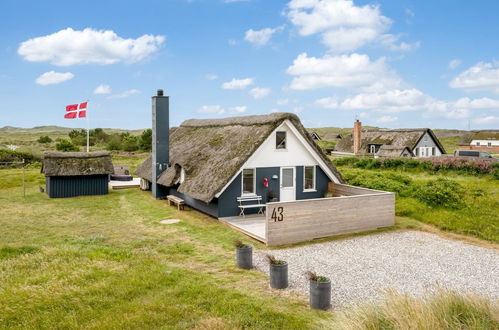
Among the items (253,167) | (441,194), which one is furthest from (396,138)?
(253,167)

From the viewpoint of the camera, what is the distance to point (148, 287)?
26.6ft

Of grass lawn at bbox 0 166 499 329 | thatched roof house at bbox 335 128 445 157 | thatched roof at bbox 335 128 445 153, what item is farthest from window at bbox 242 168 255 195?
thatched roof at bbox 335 128 445 153

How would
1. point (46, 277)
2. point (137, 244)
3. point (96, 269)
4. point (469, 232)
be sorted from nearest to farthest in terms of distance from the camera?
point (46, 277) < point (96, 269) < point (137, 244) < point (469, 232)

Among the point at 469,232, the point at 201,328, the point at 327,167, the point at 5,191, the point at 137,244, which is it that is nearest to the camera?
the point at 201,328

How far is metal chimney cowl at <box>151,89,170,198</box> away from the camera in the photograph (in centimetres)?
2058

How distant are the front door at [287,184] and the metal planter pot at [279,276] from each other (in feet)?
27.7

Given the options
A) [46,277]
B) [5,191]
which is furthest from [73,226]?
[5,191]

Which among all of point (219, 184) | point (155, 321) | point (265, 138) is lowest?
point (155, 321)

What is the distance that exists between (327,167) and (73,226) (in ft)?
36.5

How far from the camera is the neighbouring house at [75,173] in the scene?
21703mm

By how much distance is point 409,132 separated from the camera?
4519 cm

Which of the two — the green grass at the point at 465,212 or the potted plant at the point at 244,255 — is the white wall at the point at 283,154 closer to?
the green grass at the point at 465,212

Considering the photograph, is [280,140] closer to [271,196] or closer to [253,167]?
[253,167]

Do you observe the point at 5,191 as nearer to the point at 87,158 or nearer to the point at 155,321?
the point at 87,158
